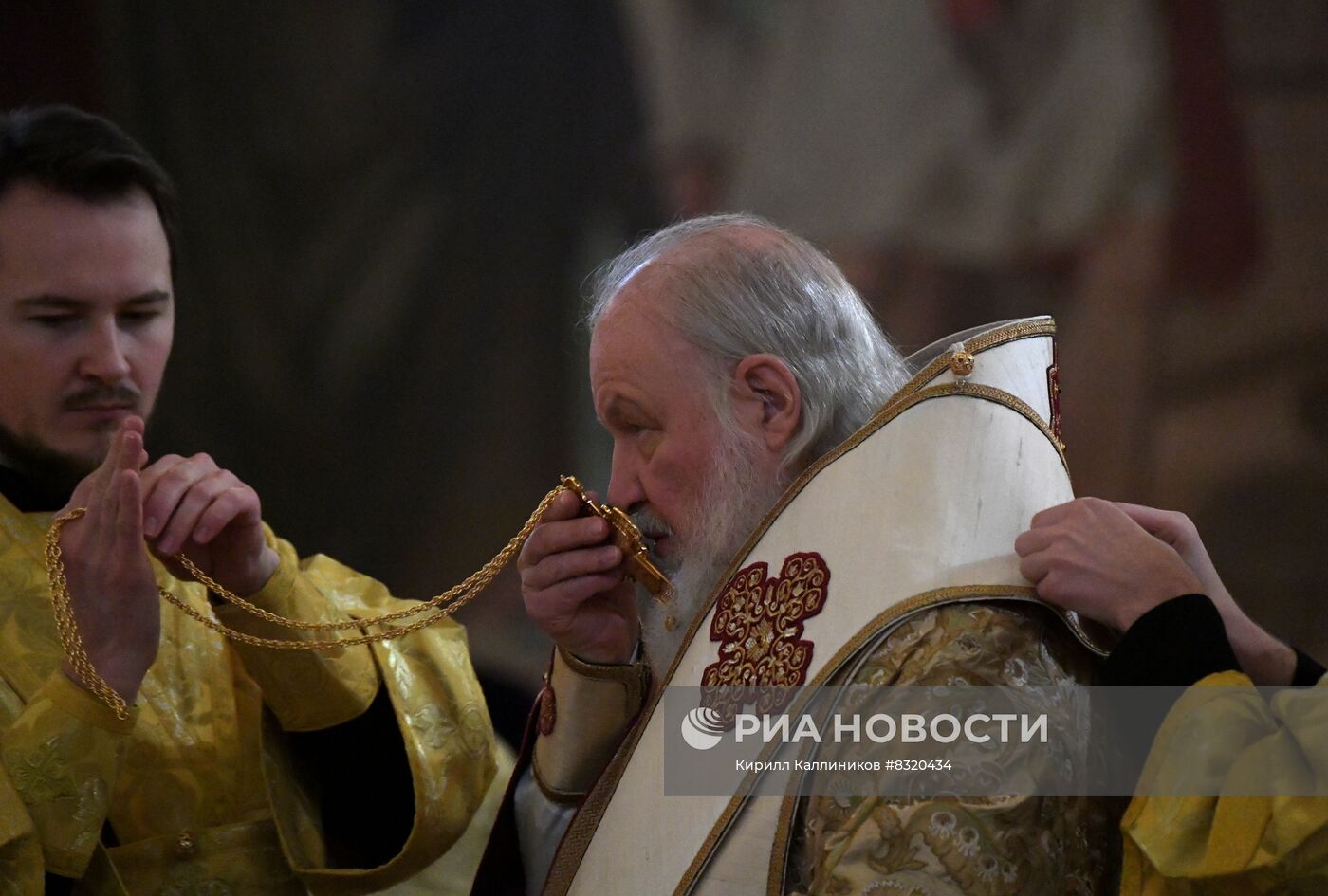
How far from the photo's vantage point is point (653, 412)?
8.09 feet

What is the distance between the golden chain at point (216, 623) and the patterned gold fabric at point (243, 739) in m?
0.05

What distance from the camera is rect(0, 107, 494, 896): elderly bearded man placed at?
2586mm

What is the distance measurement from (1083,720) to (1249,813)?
11.6 inches

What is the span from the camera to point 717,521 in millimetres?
2459

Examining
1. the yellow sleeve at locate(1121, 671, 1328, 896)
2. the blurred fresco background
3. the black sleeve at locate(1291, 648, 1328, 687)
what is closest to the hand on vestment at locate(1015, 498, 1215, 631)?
the yellow sleeve at locate(1121, 671, 1328, 896)

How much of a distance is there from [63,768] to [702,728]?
1.08m

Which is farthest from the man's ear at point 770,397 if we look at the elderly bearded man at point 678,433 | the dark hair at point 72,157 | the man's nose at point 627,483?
the dark hair at point 72,157

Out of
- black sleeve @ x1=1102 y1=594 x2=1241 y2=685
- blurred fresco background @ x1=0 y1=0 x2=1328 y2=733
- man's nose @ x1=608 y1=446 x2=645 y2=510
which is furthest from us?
blurred fresco background @ x1=0 y1=0 x2=1328 y2=733

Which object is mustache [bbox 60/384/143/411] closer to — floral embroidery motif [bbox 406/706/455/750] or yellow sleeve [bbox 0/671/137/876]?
yellow sleeve [bbox 0/671/137/876]

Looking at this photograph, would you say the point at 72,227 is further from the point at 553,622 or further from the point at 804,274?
the point at 804,274

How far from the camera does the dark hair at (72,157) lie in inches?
118

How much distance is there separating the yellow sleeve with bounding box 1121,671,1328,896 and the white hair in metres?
0.85

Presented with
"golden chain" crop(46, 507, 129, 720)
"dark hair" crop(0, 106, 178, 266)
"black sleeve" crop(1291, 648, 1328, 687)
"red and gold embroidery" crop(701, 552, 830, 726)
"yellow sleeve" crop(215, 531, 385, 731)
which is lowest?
"golden chain" crop(46, 507, 129, 720)

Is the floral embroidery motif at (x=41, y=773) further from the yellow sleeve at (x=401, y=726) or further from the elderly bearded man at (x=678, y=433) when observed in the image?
the elderly bearded man at (x=678, y=433)
